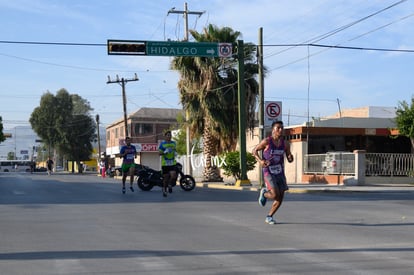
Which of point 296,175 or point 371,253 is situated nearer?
point 371,253

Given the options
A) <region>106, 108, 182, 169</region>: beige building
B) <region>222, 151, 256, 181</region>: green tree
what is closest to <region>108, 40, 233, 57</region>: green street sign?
<region>222, 151, 256, 181</region>: green tree

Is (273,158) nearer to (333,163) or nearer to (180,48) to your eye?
(180,48)

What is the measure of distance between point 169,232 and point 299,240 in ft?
7.00

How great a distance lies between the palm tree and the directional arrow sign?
488 centimetres

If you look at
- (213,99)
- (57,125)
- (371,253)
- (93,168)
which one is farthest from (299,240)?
(93,168)

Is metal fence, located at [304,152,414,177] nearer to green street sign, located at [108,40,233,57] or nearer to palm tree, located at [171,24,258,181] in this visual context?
palm tree, located at [171,24,258,181]

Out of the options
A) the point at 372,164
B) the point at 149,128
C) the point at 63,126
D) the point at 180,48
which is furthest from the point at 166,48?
the point at 63,126

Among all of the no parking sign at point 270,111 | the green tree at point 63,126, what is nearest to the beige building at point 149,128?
the green tree at point 63,126

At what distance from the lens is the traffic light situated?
74.8 ft

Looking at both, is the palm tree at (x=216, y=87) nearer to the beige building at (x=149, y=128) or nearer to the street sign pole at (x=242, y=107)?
the street sign pole at (x=242, y=107)

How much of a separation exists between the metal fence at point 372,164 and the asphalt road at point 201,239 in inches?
535

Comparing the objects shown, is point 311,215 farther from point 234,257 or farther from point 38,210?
point 38,210

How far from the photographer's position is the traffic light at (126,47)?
2281 cm

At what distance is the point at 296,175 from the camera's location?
31453mm
